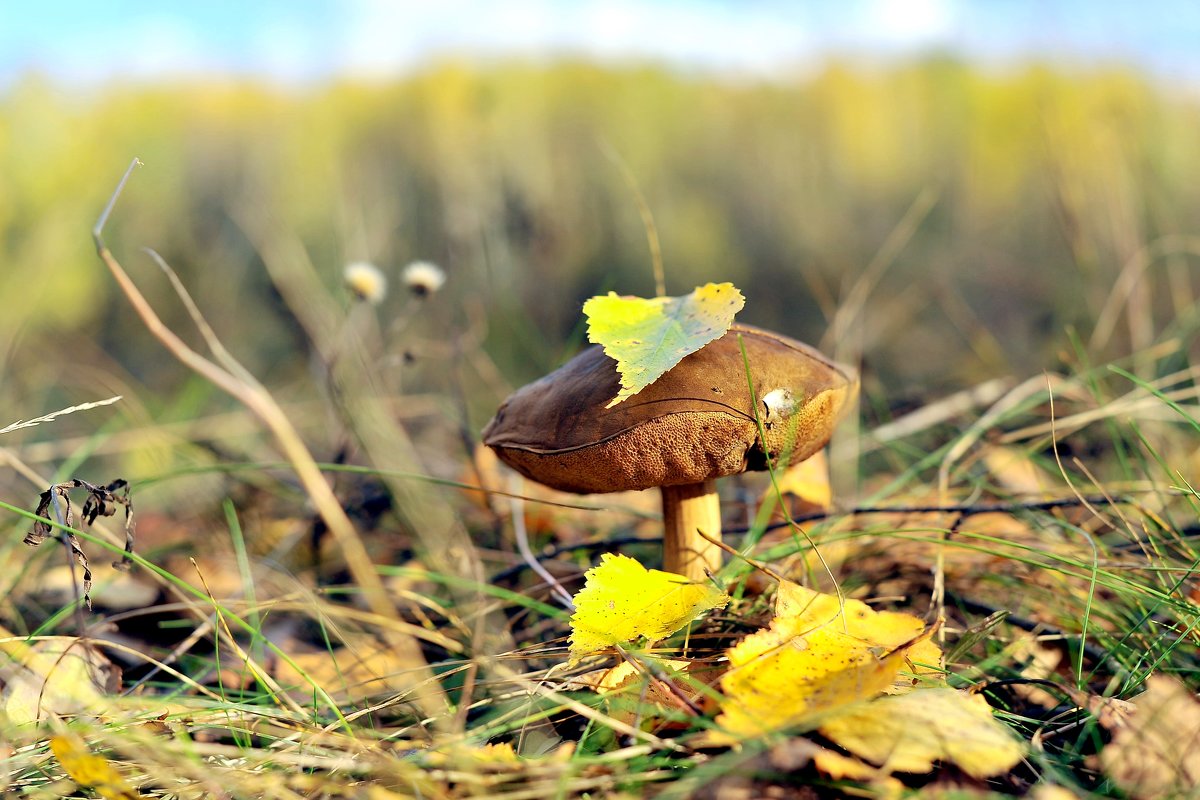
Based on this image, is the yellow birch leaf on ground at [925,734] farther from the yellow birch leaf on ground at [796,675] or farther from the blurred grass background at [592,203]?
the blurred grass background at [592,203]

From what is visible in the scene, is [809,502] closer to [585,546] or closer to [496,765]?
[585,546]

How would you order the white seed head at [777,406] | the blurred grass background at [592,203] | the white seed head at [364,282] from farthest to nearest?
the blurred grass background at [592,203] < the white seed head at [364,282] < the white seed head at [777,406]

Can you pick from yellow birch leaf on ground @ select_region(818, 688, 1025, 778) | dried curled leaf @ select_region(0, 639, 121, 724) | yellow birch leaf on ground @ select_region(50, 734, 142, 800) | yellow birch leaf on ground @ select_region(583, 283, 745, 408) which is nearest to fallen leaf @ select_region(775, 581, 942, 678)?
yellow birch leaf on ground @ select_region(818, 688, 1025, 778)

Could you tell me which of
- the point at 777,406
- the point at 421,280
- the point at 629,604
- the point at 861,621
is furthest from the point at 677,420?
the point at 421,280

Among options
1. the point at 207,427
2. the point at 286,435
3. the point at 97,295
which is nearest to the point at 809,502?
the point at 286,435

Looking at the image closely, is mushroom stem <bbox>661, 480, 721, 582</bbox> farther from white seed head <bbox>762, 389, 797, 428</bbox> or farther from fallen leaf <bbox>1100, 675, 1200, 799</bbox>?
Result: fallen leaf <bbox>1100, 675, 1200, 799</bbox>

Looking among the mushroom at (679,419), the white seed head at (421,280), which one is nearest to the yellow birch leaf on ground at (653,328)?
the mushroom at (679,419)

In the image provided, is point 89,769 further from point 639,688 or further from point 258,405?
point 639,688
